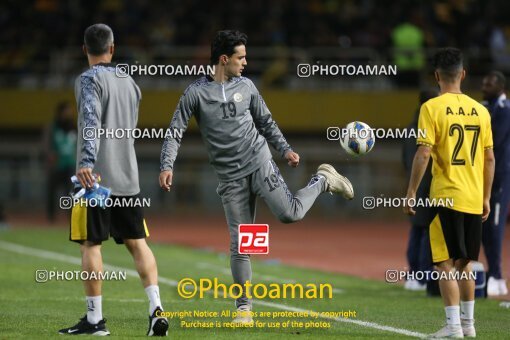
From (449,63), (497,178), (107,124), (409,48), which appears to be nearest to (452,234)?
(449,63)

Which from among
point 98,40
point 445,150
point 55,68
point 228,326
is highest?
point 55,68

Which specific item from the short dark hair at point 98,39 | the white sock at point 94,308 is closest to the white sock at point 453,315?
the white sock at point 94,308

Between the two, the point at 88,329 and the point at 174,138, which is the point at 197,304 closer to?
the point at 174,138

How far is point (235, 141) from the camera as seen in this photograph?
419 inches

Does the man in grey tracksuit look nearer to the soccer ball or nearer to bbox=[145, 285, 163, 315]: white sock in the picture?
bbox=[145, 285, 163, 315]: white sock

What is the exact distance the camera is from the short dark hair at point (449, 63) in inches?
391

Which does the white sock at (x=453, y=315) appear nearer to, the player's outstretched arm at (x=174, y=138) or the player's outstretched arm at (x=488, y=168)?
the player's outstretched arm at (x=488, y=168)

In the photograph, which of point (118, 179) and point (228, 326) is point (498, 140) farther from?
point (118, 179)

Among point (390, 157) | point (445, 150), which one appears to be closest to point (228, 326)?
point (445, 150)

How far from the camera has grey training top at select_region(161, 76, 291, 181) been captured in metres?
10.6

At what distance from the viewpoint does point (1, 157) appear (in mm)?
31531

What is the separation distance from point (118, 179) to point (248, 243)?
4.70ft

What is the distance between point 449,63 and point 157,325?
318 cm

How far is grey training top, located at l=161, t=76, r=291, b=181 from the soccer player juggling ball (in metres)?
0.69
